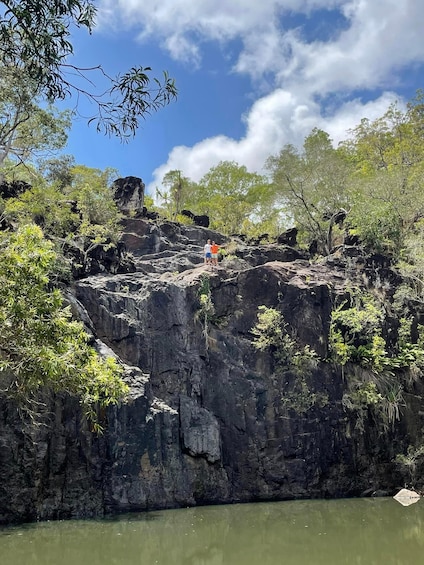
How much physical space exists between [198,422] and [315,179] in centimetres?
1702

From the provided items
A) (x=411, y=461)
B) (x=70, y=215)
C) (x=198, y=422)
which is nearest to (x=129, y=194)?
(x=70, y=215)

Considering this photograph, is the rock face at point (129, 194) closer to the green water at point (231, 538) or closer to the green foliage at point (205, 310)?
the green foliage at point (205, 310)

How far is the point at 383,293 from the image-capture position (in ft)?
65.4

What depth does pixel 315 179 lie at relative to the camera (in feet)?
90.8

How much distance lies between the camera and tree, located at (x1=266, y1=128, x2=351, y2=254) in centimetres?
2744

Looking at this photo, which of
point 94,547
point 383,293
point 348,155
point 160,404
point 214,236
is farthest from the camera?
point 348,155

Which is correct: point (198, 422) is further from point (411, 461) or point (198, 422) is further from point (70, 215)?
point (70, 215)

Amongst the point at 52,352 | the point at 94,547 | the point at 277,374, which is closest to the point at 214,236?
the point at 277,374

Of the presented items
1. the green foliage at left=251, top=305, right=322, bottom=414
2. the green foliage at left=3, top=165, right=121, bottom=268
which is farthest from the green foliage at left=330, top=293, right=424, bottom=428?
the green foliage at left=3, top=165, right=121, bottom=268

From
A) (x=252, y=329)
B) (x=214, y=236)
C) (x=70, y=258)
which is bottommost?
(x=252, y=329)

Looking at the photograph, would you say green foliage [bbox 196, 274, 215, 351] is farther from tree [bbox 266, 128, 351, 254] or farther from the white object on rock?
tree [bbox 266, 128, 351, 254]

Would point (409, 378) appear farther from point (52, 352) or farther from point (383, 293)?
point (52, 352)

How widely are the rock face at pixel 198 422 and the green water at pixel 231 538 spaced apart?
1057 millimetres

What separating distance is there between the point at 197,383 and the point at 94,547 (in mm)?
6974
